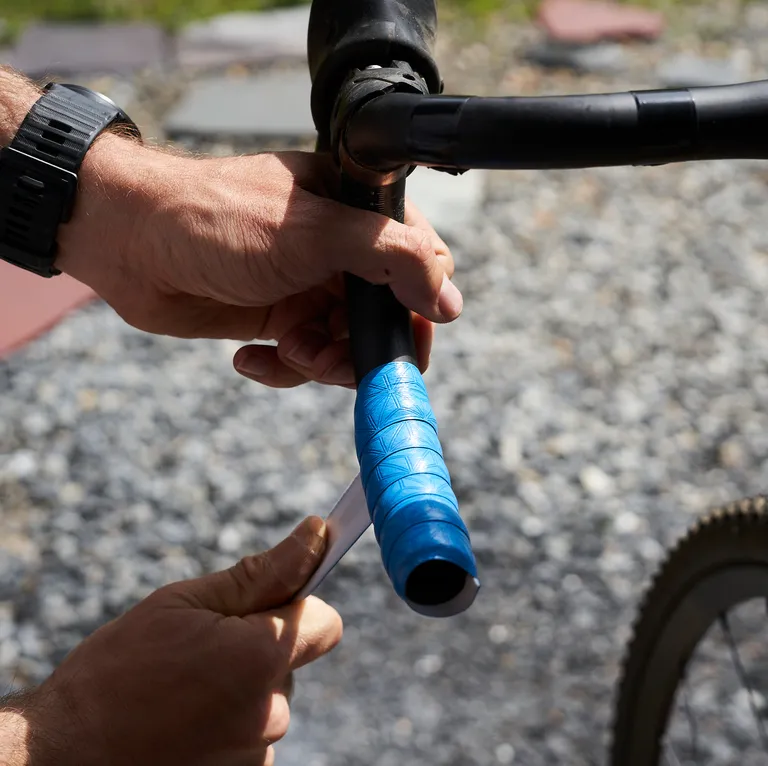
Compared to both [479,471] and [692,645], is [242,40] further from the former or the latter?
[692,645]

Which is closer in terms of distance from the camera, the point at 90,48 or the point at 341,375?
the point at 341,375

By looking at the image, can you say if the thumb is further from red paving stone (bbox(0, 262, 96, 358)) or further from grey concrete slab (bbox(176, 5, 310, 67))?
grey concrete slab (bbox(176, 5, 310, 67))

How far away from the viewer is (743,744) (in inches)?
72.5

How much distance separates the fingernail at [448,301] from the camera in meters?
1.05

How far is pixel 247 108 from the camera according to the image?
3818 millimetres

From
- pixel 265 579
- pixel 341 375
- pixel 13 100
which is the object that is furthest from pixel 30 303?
pixel 265 579

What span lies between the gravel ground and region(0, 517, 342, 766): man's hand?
90 cm

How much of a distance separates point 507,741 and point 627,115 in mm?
1492

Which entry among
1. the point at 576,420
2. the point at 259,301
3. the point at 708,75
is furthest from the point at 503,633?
the point at 708,75

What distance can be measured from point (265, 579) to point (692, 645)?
688mm

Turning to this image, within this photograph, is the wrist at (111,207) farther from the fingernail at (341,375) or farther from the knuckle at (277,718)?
the knuckle at (277,718)

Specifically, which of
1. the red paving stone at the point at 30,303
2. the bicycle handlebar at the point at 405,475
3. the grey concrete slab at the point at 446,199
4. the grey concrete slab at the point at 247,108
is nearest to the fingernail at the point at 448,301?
the bicycle handlebar at the point at 405,475

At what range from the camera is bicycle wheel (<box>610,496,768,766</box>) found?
1.25 metres

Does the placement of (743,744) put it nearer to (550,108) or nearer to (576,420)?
(576,420)
